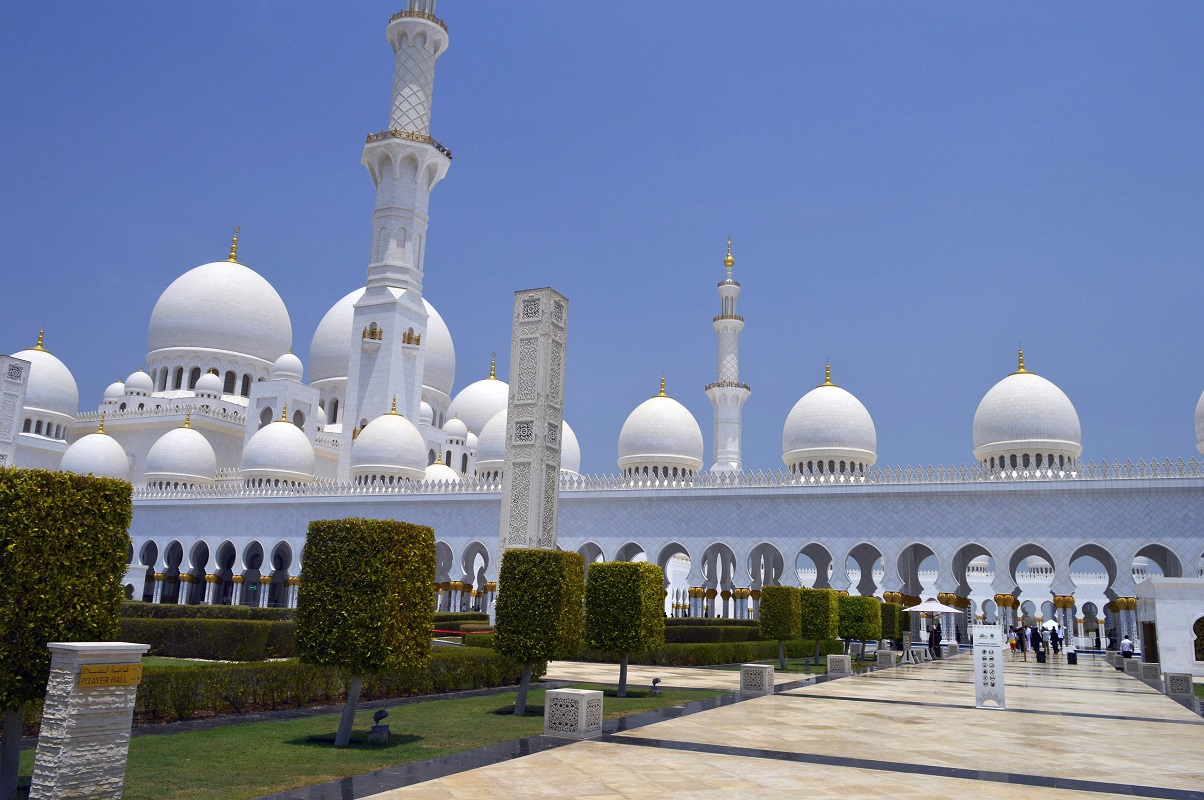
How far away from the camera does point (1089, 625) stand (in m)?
45.4

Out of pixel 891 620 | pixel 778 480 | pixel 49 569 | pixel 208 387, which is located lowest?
pixel 891 620

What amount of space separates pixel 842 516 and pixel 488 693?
57.4 feet

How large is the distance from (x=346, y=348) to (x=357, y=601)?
3947 centimetres

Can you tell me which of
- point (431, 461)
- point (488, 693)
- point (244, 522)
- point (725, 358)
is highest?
point (725, 358)

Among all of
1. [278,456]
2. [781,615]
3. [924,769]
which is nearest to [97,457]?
[278,456]

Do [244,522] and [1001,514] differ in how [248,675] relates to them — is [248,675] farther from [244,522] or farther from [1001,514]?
[244,522]

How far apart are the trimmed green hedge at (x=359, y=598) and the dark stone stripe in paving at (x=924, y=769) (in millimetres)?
2427

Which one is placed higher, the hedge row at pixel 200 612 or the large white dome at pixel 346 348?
the large white dome at pixel 346 348

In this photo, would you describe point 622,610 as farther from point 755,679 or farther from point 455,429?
point 455,429

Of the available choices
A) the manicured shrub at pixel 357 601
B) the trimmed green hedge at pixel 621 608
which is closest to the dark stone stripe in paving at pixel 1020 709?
the trimmed green hedge at pixel 621 608

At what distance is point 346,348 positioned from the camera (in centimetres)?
4703

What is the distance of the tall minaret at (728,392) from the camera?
1655 inches

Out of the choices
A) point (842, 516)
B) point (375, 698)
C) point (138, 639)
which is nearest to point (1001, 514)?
point (842, 516)

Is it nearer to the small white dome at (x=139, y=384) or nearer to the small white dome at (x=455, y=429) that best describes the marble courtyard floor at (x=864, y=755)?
the small white dome at (x=455, y=429)
